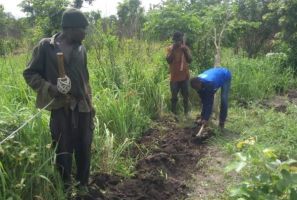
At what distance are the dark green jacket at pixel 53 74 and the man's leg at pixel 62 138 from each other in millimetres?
111

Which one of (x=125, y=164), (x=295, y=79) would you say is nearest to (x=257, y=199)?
(x=125, y=164)

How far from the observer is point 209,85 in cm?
662

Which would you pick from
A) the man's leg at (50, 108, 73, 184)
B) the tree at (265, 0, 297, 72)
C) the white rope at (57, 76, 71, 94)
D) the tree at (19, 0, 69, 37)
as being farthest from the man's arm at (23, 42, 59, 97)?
the tree at (265, 0, 297, 72)

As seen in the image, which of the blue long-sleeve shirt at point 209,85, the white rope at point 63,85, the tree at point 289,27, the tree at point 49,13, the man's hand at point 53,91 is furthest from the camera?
the tree at point 289,27

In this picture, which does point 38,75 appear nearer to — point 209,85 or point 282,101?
point 209,85

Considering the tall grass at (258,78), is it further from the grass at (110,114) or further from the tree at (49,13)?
the tree at (49,13)

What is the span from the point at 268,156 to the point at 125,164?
2868mm

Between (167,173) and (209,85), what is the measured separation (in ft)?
5.88

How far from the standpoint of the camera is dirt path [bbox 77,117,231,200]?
15.4 feet

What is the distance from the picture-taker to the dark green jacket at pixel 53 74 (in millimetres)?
3889

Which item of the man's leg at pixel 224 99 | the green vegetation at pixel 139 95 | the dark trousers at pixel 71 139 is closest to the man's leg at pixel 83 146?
the dark trousers at pixel 71 139

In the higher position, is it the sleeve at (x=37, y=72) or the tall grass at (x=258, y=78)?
the sleeve at (x=37, y=72)

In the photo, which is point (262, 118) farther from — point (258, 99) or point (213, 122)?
point (258, 99)

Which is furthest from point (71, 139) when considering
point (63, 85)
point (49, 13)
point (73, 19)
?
point (49, 13)
